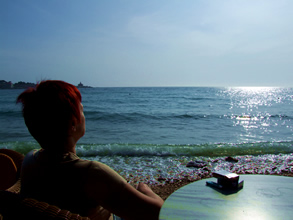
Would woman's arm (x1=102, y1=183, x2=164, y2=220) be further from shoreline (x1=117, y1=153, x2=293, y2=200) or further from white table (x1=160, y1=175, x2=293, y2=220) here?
shoreline (x1=117, y1=153, x2=293, y2=200)

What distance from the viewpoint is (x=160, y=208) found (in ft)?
4.00

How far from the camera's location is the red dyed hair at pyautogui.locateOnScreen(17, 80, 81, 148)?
3.39 ft

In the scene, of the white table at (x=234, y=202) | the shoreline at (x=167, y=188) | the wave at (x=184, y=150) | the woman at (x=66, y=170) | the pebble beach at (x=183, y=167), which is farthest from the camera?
the wave at (x=184, y=150)

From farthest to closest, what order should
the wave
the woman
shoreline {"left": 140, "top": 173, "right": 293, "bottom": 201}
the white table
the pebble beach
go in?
the wave, the pebble beach, shoreline {"left": 140, "top": 173, "right": 293, "bottom": 201}, the white table, the woman

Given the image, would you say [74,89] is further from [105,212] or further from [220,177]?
[220,177]

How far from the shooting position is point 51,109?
1.03 metres

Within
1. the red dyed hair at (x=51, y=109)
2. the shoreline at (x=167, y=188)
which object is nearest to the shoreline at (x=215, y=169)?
the shoreline at (x=167, y=188)

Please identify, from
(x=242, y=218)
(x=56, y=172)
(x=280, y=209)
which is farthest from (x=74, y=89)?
(x=280, y=209)

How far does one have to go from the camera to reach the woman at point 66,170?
1031 millimetres

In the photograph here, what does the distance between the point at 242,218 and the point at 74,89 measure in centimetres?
112

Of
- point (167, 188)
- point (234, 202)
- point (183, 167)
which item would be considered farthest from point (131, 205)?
point (183, 167)

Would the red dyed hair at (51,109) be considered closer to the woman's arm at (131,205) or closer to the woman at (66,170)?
the woman at (66,170)

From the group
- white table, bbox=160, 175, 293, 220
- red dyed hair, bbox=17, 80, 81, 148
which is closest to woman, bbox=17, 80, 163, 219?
red dyed hair, bbox=17, 80, 81, 148

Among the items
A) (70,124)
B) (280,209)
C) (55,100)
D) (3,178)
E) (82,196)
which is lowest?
(3,178)
